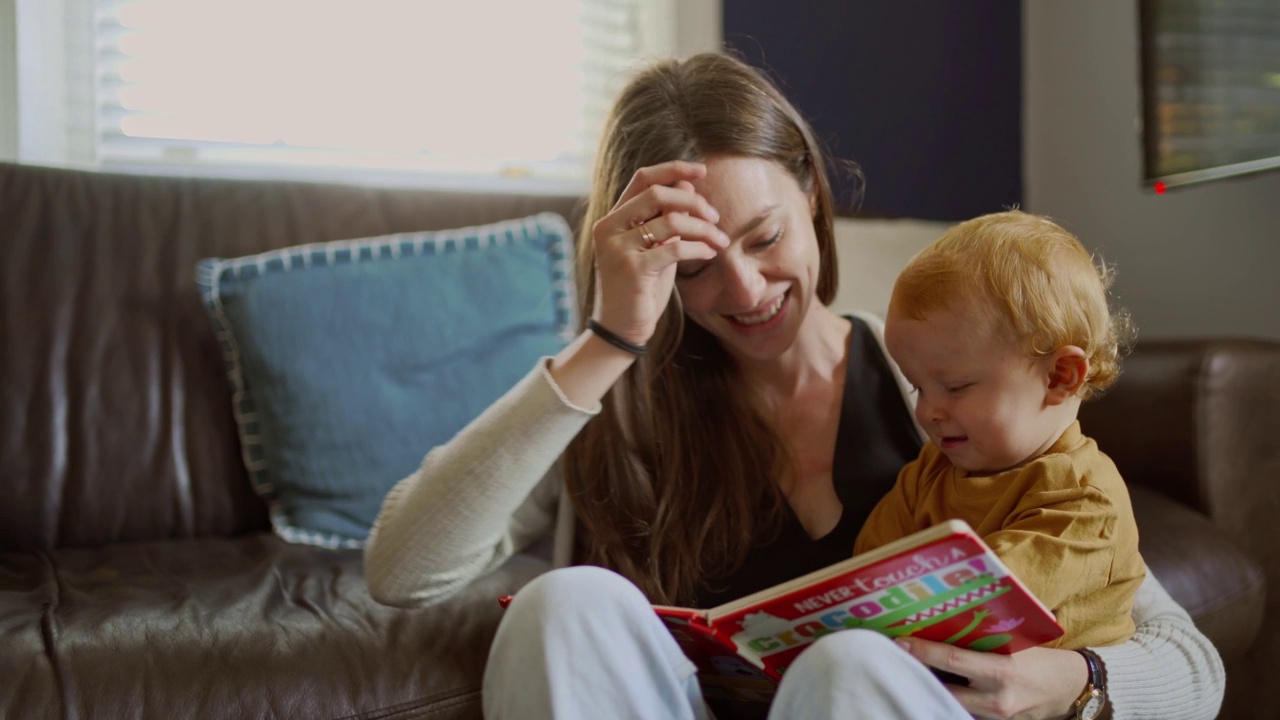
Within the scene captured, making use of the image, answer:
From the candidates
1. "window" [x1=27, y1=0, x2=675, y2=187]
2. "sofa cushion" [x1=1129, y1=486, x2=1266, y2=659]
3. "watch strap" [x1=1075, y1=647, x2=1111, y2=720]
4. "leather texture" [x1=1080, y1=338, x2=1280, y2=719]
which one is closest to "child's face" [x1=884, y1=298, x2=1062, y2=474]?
"watch strap" [x1=1075, y1=647, x2=1111, y2=720]

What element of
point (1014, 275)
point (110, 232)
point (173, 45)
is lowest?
point (1014, 275)

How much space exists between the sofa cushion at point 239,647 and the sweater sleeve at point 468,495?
0.23 ft

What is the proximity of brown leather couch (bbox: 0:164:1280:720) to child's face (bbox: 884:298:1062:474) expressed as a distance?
51 centimetres

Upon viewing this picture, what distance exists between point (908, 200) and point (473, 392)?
4.94 ft

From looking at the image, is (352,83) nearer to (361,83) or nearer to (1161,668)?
(361,83)

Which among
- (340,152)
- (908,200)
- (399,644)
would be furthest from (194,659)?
(908,200)

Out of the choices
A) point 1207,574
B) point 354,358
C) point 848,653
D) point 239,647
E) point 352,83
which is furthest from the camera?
point 352,83

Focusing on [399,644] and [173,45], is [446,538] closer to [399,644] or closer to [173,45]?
[399,644]

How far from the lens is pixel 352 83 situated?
225 centimetres

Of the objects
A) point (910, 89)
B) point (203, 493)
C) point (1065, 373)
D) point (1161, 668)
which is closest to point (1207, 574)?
point (1161, 668)

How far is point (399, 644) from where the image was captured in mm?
1119

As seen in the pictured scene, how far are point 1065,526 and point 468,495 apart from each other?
21.2 inches

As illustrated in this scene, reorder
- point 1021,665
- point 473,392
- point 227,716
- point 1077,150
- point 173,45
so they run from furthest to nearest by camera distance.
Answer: point 1077,150 < point 173,45 < point 473,392 < point 227,716 < point 1021,665

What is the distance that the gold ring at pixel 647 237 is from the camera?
972 millimetres
